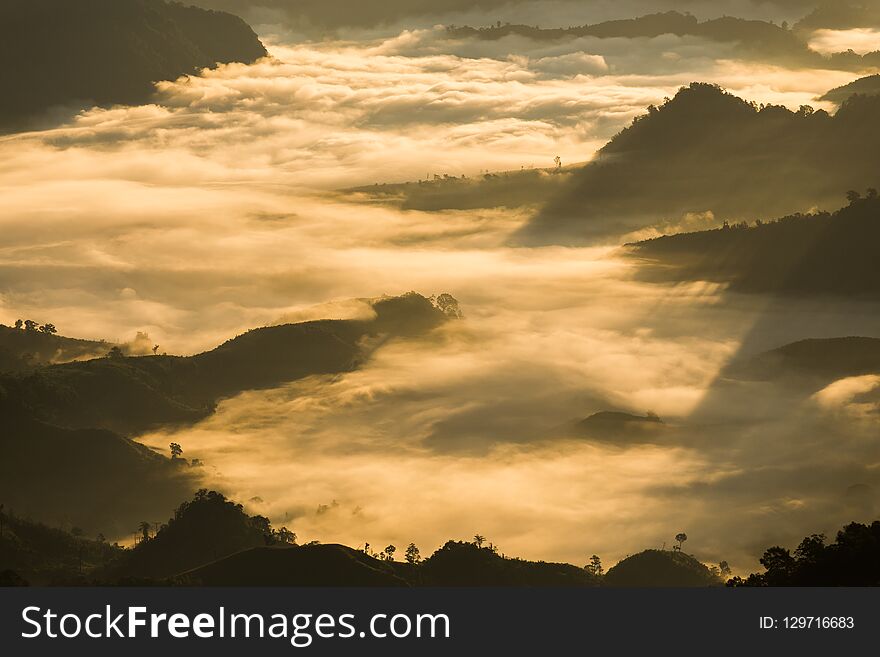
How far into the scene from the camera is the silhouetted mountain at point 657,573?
590 ft

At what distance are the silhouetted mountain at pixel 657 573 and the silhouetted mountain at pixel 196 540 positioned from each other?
45412 mm

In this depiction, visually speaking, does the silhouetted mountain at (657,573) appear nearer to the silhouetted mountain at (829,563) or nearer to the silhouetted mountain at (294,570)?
the silhouetted mountain at (294,570)

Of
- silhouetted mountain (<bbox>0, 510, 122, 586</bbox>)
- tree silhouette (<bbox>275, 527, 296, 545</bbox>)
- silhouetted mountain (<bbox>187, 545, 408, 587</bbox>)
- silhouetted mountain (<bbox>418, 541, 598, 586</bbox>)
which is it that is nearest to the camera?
silhouetted mountain (<bbox>187, 545, 408, 587</bbox>)

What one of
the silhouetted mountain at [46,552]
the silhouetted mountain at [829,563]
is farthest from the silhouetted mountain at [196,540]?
the silhouetted mountain at [829,563]

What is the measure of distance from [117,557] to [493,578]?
5169cm

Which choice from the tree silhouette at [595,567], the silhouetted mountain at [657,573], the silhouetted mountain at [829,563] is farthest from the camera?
the tree silhouette at [595,567]

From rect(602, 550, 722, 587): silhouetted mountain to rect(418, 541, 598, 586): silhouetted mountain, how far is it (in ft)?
29.7

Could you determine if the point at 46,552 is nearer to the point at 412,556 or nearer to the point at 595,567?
the point at 412,556

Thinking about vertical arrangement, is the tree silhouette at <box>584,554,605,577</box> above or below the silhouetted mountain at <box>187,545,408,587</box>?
above

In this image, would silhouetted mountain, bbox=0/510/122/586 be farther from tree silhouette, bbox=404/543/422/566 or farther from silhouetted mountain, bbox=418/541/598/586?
silhouetted mountain, bbox=418/541/598/586

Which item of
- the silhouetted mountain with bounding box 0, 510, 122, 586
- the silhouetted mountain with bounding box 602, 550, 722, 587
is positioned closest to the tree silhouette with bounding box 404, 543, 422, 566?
the silhouetted mountain with bounding box 602, 550, 722, 587

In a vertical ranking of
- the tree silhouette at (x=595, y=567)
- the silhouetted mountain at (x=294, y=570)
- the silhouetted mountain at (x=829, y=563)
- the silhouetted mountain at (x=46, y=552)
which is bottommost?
the silhouetted mountain at (x=829, y=563)

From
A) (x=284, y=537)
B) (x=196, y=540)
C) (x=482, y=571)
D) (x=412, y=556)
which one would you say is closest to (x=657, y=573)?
(x=482, y=571)

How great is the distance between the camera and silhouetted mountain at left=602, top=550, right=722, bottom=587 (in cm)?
17988
